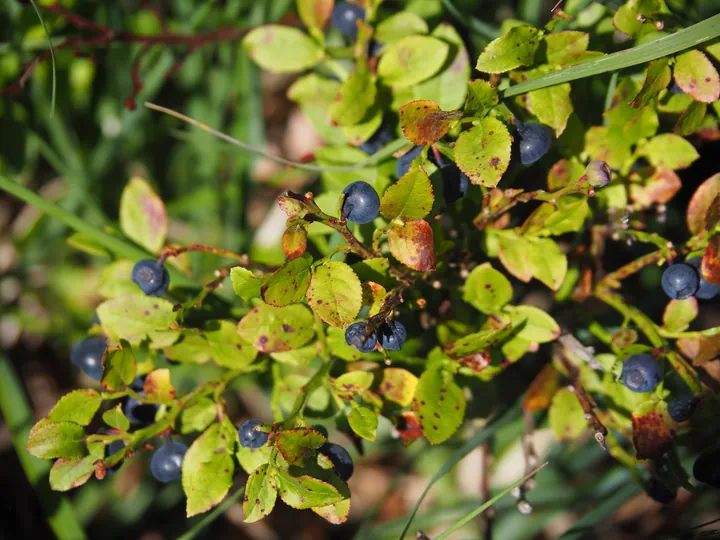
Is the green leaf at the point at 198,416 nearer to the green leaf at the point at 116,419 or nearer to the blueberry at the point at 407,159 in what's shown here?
the green leaf at the point at 116,419

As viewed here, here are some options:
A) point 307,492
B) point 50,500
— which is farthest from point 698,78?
A: point 50,500

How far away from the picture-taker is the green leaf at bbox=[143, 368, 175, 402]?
3.76ft

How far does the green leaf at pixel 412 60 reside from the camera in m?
1.24

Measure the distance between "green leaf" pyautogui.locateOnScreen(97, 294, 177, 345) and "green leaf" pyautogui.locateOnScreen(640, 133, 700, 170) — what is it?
3.21ft

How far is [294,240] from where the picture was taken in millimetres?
932

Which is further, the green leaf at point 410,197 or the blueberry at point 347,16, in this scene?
the blueberry at point 347,16

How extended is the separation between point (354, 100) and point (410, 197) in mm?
374

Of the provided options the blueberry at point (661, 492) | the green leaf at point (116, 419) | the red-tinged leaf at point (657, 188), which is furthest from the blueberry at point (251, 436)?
the red-tinged leaf at point (657, 188)

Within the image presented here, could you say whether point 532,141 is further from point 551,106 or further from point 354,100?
point 354,100

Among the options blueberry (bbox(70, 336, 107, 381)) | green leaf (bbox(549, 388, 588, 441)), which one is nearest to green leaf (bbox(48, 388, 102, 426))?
blueberry (bbox(70, 336, 107, 381))

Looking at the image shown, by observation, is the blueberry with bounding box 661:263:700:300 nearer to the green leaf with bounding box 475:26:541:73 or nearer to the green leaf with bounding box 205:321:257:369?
the green leaf with bounding box 475:26:541:73

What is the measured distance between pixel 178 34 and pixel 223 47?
0.16 metres

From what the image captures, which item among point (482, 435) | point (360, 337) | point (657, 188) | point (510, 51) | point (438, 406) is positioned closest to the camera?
point (360, 337)

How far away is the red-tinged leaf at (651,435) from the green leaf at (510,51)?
654mm
